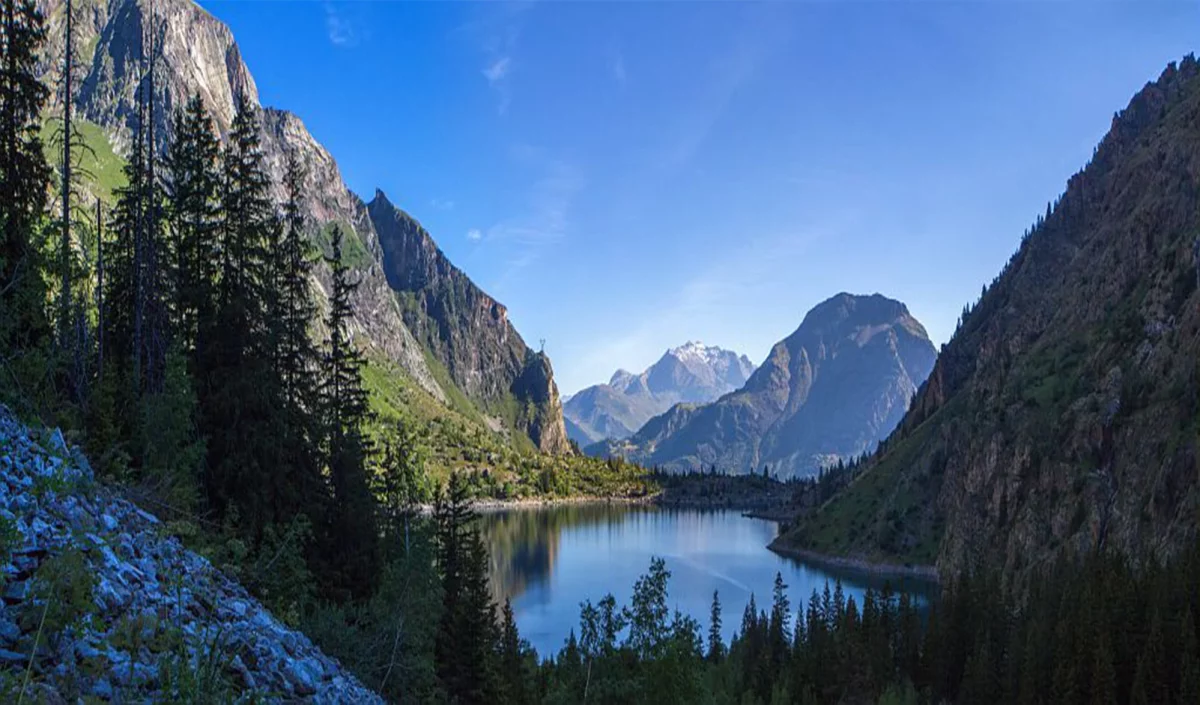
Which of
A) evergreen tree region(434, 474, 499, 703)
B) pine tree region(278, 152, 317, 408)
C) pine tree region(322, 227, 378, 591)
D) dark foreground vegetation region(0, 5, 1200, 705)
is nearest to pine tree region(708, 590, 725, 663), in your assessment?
dark foreground vegetation region(0, 5, 1200, 705)

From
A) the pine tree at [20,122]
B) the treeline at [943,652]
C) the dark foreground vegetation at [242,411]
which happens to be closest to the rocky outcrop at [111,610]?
the dark foreground vegetation at [242,411]

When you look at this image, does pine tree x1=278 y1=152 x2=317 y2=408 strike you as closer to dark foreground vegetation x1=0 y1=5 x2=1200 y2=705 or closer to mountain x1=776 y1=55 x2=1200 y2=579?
dark foreground vegetation x1=0 y1=5 x2=1200 y2=705

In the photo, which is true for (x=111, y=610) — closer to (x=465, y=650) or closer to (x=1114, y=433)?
(x=465, y=650)

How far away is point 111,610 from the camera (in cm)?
979

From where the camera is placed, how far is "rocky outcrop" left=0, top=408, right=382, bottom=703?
8.16m

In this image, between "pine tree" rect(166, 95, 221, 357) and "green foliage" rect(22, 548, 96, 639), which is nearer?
"green foliage" rect(22, 548, 96, 639)

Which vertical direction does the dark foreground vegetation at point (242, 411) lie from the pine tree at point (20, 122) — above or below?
below

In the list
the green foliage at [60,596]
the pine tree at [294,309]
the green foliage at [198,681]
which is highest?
the pine tree at [294,309]

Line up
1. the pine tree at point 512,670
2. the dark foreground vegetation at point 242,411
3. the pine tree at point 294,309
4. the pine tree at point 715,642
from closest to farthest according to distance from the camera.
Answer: the dark foreground vegetation at point 242,411 < the pine tree at point 294,309 < the pine tree at point 512,670 < the pine tree at point 715,642

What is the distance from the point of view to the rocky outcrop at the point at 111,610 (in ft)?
26.8

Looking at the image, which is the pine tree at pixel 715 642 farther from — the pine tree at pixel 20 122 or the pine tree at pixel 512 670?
the pine tree at pixel 20 122

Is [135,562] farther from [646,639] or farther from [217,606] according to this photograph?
[646,639]

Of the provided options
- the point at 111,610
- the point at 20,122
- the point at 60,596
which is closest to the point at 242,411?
the point at 20,122

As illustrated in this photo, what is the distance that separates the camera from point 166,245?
40906 millimetres
